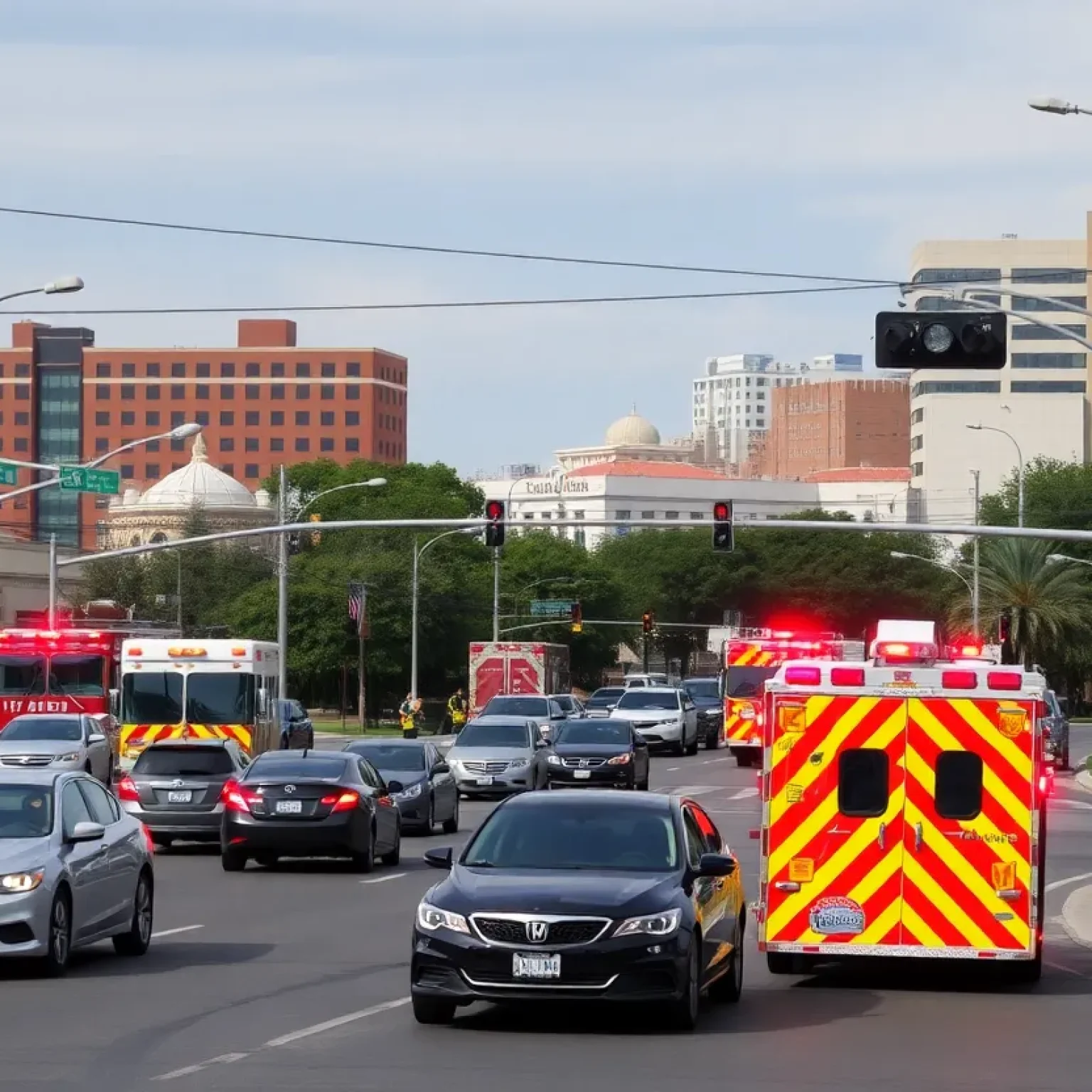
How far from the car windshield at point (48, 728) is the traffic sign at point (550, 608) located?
7019 centimetres

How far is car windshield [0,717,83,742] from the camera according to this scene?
1609 inches

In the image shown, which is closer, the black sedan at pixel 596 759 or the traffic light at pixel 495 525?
the black sedan at pixel 596 759

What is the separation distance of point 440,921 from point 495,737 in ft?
95.5

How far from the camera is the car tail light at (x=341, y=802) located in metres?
26.0

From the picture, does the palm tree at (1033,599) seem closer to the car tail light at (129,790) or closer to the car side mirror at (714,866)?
the car tail light at (129,790)

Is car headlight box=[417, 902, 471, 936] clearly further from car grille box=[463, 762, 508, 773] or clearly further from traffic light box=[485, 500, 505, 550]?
traffic light box=[485, 500, 505, 550]

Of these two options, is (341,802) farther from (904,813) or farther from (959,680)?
(959,680)

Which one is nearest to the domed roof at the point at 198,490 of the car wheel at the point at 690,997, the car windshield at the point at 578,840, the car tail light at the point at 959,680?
the car tail light at the point at 959,680

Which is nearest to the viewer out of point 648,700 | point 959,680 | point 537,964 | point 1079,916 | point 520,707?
point 537,964

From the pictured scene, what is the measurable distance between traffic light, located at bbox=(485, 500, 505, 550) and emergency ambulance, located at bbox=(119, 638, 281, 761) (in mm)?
7432

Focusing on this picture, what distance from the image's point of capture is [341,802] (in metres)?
26.0

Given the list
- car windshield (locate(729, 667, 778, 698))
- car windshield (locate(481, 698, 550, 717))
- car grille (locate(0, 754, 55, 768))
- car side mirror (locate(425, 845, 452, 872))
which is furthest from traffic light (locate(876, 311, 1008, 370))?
car windshield (locate(729, 667, 778, 698))

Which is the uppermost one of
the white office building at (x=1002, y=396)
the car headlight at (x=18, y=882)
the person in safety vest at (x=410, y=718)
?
the white office building at (x=1002, y=396)

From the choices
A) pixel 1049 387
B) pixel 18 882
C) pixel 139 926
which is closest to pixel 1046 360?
pixel 1049 387
